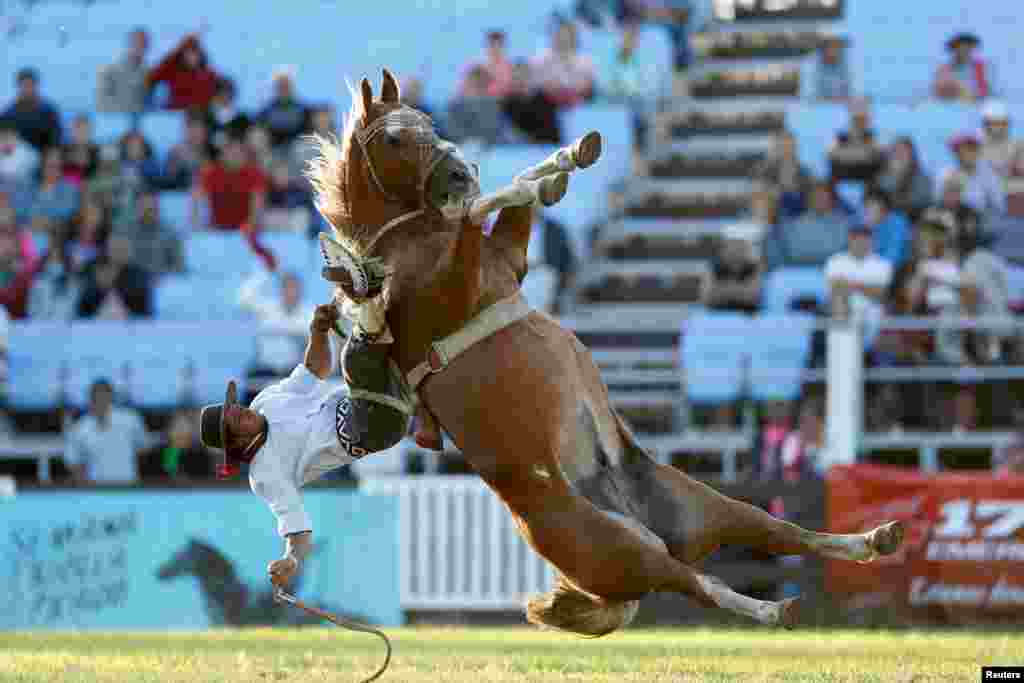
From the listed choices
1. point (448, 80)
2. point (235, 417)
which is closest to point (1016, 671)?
point (235, 417)

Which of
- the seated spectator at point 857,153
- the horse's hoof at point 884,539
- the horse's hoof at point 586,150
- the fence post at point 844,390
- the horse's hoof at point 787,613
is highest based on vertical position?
the horse's hoof at point 586,150

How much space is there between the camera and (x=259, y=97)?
17.8 meters

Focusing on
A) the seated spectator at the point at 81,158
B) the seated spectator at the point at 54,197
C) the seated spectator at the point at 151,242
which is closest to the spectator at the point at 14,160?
the seated spectator at the point at 54,197

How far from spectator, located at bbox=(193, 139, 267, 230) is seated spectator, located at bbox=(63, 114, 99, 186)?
3.56 ft

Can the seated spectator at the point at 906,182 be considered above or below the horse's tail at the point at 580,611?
above

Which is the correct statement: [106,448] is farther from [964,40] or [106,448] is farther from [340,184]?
[964,40]

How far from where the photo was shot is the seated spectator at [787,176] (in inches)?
577

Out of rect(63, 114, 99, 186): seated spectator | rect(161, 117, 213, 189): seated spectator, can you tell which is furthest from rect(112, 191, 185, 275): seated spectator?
rect(63, 114, 99, 186): seated spectator

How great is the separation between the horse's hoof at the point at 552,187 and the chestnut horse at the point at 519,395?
0.08m

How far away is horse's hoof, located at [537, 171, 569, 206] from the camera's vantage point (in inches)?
254

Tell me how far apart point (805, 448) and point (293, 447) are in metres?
6.04

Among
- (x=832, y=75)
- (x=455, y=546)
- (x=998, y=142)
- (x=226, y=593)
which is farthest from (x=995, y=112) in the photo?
(x=226, y=593)

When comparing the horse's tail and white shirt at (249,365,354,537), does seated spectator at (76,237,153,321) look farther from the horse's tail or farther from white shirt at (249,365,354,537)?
the horse's tail

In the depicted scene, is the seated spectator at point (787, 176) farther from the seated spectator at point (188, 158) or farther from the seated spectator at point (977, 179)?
the seated spectator at point (188, 158)
